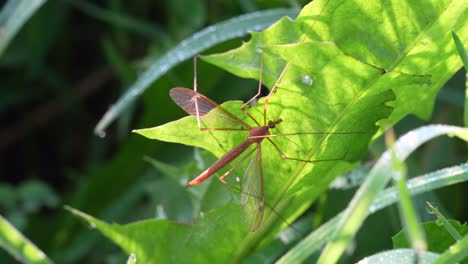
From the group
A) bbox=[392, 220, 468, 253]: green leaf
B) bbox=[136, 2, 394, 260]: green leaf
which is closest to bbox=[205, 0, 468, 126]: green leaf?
bbox=[136, 2, 394, 260]: green leaf

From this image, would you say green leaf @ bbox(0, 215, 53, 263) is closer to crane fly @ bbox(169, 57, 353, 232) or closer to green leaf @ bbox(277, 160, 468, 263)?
crane fly @ bbox(169, 57, 353, 232)

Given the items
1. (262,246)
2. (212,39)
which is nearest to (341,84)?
(262,246)

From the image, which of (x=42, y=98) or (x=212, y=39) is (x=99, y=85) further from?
(x=212, y=39)

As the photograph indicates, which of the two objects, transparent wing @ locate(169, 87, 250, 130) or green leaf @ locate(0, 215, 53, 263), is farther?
transparent wing @ locate(169, 87, 250, 130)

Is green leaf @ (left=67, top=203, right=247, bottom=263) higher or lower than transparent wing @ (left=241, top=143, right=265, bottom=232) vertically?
lower

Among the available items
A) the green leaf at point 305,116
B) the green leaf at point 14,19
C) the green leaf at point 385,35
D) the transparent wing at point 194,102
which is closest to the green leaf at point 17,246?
the green leaf at point 305,116

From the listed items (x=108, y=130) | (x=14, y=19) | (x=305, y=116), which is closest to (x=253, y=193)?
(x=305, y=116)

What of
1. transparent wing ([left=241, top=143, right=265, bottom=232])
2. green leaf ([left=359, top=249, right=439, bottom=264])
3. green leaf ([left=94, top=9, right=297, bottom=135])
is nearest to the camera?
green leaf ([left=359, top=249, right=439, bottom=264])
